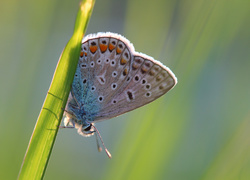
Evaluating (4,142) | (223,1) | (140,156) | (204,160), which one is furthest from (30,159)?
(223,1)

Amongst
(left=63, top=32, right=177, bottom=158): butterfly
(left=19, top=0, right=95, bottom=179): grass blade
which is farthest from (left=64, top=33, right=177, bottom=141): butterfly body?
(left=19, top=0, right=95, bottom=179): grass blade

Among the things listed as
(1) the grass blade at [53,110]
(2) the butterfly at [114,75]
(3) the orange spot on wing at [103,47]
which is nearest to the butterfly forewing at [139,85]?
(2) the butterfly at [114,75]

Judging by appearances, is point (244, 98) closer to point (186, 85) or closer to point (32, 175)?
point (186, 85)

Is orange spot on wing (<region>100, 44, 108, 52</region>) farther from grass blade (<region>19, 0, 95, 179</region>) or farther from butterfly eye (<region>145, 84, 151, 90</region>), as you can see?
grass blade (<region>19, 0, 95, 179</region>)

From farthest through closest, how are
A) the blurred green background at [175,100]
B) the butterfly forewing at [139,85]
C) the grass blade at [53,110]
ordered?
the butterfly forewing at [139,85] → the blurred green background at [175,100] → the grass blade at [53,110]

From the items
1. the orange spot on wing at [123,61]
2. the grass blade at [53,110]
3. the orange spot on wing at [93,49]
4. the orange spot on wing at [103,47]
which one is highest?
the orange spot on wing at [103,47]

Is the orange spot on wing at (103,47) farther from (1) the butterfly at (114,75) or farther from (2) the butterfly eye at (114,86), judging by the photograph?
(2) the butterfly eye at (114,86)

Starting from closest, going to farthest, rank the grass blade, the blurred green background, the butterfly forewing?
the grass blade, the blurred green background, the butterfly forewing

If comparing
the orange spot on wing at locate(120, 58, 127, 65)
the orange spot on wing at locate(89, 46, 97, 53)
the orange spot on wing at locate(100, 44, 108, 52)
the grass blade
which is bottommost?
the grass blade

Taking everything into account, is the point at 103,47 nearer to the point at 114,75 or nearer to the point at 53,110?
the point at 114,75
